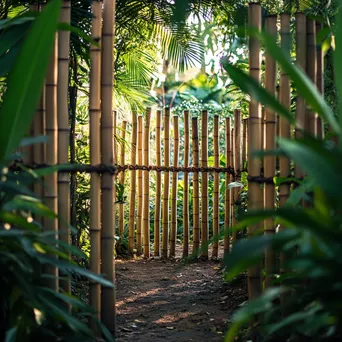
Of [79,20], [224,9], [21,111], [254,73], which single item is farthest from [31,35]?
[224,9]

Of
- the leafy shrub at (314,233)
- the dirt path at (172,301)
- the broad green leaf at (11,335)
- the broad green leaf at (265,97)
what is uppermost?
the broad green leaf at (265,97)

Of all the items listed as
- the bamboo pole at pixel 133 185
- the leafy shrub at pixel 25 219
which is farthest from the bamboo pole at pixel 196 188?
the leafy shrub at pixel 25 219

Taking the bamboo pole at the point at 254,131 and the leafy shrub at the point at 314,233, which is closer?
the leafy shrub at the point at 314,233

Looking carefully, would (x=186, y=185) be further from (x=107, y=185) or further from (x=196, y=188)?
(x=107, y=185)

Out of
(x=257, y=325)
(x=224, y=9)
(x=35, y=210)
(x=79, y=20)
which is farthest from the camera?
(x=224, y=9)

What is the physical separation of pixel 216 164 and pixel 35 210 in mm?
4028

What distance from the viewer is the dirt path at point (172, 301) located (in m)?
3.69

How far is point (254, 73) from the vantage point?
2961 millimetres

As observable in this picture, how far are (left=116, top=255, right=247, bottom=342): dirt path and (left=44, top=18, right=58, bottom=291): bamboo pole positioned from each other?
0.88 meters

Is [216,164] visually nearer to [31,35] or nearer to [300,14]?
[300,14]

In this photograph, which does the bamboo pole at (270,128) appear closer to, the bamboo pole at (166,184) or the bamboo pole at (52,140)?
the bamboo pole at (52,140)

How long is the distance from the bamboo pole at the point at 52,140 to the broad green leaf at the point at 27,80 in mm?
568

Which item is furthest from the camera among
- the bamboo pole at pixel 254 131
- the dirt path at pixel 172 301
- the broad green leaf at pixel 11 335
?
the dirt path at pixel 172 301

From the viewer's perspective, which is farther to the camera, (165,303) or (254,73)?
(165,303)
